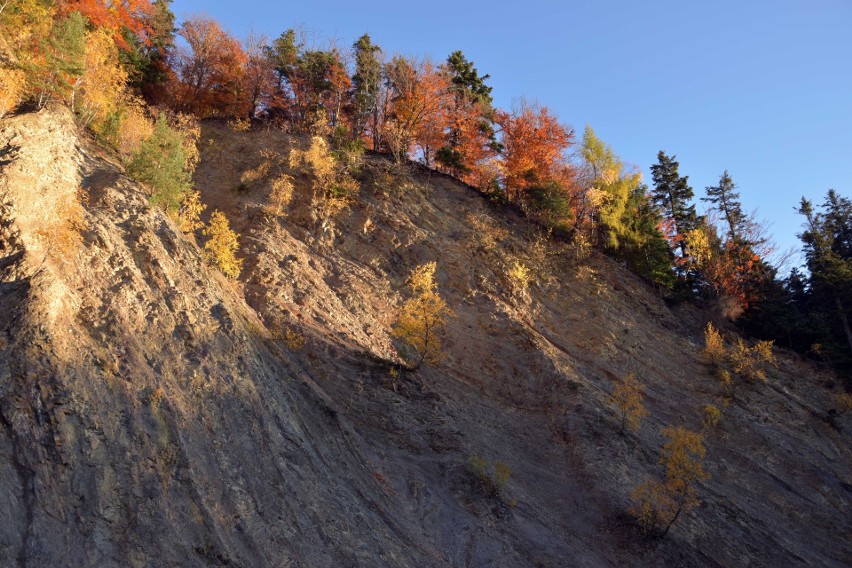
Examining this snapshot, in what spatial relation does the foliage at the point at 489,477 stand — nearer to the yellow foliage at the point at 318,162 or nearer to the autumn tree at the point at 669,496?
the autumn tree at the point at 669,496

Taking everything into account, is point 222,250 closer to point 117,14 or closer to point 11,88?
point 11,88

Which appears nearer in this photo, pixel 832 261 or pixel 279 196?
pixel 279 196

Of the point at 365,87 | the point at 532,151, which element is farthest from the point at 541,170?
the point at 365,87

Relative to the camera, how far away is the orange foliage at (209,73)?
36250 millimetres

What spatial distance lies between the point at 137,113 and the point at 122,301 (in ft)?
61.8

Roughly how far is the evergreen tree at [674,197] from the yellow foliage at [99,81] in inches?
1428

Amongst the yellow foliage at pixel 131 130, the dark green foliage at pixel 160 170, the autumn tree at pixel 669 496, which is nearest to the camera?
the autumn tree at pixel 669 496

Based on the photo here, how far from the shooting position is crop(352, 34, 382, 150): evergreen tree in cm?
3772

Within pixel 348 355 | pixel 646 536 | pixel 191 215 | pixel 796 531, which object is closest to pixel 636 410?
pixel 646 536

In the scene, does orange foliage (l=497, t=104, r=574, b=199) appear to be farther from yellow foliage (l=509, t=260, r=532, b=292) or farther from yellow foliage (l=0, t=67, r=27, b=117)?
yellow foliage (l=0, t=67, r=27, b=117)

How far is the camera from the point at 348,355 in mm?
21719

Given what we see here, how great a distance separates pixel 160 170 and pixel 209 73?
2093 cm

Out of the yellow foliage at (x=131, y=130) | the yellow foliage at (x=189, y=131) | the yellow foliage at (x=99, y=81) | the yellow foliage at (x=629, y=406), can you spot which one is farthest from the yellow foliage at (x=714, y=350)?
the yellow foliage at (x=99, y=81)

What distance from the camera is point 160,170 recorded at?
20094 mm
